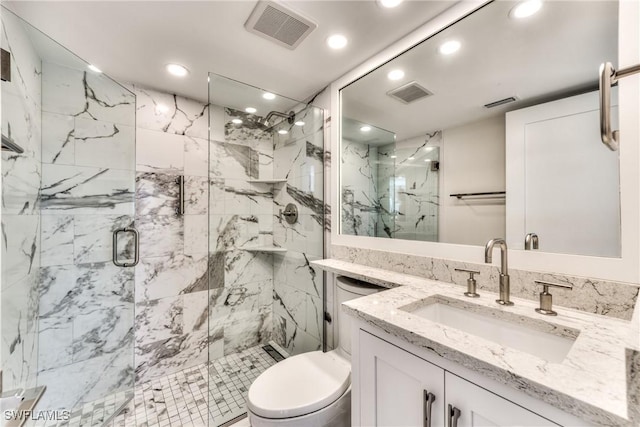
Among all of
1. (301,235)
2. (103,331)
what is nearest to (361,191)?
(301,235)

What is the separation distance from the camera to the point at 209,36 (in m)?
1.42

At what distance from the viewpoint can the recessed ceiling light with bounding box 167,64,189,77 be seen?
1.73 m

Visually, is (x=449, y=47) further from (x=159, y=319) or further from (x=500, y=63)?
(x=159, y=319)

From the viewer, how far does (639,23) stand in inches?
31.9

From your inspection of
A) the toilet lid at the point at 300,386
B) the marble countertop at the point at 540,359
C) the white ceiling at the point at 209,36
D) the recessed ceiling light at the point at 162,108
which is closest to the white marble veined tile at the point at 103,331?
the toilet lid at the point at 300,386

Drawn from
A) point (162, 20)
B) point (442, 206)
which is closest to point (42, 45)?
point (162, 20)

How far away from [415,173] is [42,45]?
7.36 feet

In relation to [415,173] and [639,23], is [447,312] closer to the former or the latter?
[415,173]

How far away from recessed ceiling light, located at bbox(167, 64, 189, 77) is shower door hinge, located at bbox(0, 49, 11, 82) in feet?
2.52

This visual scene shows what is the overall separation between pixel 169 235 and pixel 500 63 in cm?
242

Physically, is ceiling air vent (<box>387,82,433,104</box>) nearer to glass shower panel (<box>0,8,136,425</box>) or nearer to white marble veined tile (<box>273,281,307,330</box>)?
white marble veined tile (<box>273,281,307,330</box>)

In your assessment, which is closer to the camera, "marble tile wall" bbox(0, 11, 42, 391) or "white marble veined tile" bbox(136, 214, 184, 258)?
"marble tile wall" bbox(0, 11, 42, 391)

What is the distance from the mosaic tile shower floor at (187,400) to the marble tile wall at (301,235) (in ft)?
1.17

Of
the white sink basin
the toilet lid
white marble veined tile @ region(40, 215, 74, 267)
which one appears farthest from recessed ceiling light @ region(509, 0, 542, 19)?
white marble veined tile @ region(40, 215, 74, 267)
